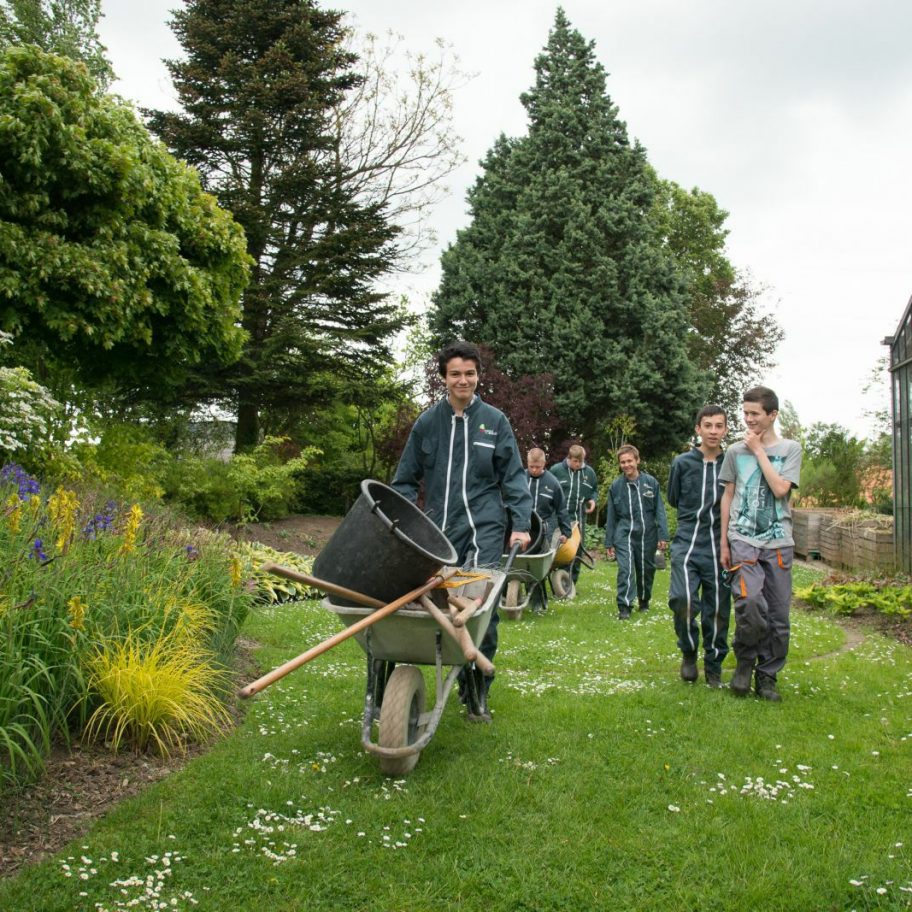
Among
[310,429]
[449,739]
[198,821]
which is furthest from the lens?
[310,429]

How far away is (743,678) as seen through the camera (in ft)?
18.9

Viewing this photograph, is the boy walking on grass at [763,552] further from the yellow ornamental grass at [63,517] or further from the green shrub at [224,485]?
the green shrub at [224,485]

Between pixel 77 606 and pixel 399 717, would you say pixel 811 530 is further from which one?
pixel 77 606

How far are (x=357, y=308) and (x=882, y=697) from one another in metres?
16.8

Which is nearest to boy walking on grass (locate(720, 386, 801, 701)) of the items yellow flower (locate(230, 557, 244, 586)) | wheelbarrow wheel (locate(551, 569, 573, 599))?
yellow flower (locate(230, 557, 244, 586))

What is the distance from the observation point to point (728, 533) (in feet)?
19.5

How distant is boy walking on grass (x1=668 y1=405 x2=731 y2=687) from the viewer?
6148 mm

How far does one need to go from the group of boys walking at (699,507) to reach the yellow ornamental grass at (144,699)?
1535 millimetres

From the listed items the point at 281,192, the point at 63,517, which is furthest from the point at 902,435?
the point at 281,192

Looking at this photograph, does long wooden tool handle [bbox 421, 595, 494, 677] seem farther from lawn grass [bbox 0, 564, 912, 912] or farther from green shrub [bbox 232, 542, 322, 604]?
green shrub [bbox 232, 542, 322, 604]

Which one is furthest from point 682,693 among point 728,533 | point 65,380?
point 65,380

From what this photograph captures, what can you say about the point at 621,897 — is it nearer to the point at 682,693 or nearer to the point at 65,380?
the point at 682,693

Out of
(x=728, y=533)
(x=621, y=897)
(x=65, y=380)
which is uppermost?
(x=65, y=380)

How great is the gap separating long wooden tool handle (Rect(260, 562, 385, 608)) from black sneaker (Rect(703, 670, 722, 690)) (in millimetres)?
3098
